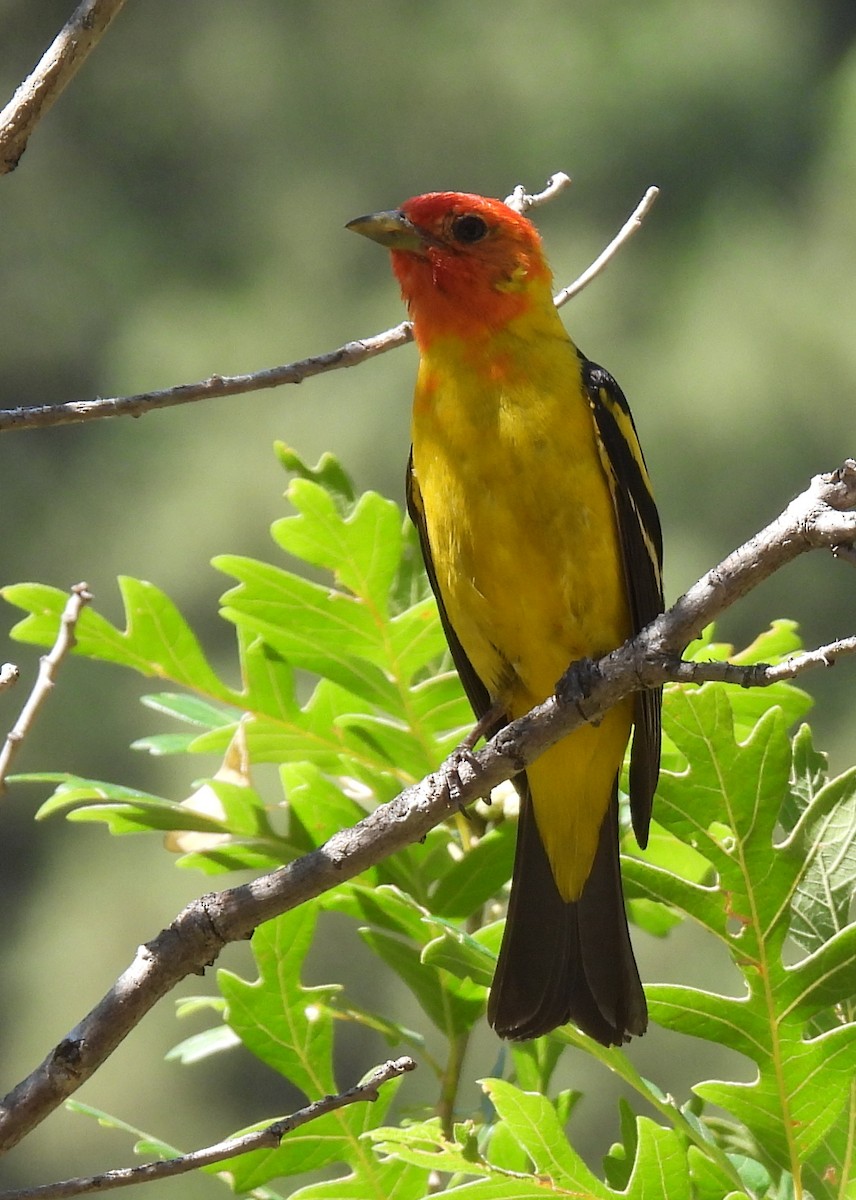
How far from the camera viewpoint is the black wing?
2.30m

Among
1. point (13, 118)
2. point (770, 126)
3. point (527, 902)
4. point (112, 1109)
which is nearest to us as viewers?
point (13, 118)

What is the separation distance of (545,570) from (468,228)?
2.18 feet

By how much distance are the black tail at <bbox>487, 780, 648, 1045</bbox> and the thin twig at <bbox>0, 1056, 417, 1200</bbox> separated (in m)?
0.58

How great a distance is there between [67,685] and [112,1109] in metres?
2.47

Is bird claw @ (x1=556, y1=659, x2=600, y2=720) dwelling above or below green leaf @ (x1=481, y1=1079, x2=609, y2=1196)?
above

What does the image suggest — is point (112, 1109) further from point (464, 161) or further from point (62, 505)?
point (464, 161)

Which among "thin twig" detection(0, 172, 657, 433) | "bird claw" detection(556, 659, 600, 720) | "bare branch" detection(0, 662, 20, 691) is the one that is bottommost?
"bird claw" detection(556, 659, 600, 720)

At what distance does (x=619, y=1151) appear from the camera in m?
1.83

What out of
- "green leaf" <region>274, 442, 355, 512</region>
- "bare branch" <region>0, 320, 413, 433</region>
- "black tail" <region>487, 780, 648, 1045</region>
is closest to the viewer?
"bare branch" <region>0, 320, 413, 433</region>

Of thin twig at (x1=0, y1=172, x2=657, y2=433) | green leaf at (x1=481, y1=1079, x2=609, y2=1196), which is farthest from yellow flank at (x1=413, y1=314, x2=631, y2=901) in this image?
green leaf at (x1=481, y1=1079, x2=609, y2=1196)

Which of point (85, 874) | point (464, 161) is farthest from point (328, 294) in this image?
point (85, 874)

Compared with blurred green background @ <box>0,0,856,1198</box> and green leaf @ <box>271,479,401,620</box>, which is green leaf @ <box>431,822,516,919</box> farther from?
blurred green background @ <box>0,0,856,1198</box>

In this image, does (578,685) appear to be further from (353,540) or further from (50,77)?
(50,77)

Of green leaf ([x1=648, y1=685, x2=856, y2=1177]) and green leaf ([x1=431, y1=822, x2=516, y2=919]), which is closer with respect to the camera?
green leaf ([x1=648, y1=685, x2=856, y2=1177])
